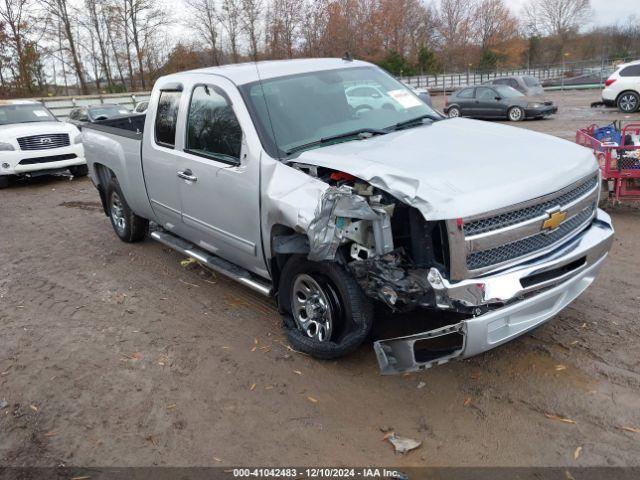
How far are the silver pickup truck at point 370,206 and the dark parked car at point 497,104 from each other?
51.3 feet

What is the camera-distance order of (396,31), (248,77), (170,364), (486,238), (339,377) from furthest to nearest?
(396,31)
(248,77)
(170,364)
(339,377)
(486,238)

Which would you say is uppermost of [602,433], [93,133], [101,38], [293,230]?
[101,38]

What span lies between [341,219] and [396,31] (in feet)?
208

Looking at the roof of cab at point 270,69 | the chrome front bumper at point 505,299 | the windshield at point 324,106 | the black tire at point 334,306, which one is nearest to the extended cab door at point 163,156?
the roof of cab at point 270,69

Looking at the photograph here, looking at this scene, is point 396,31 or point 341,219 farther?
point 396,31

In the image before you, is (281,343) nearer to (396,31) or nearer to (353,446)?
(353,446)

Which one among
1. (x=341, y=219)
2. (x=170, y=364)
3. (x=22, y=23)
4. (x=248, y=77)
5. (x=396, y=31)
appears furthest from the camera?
(x=396, y=31)

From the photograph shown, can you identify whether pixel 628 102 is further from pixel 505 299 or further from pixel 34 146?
pixel 505 299

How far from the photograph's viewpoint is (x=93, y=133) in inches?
274

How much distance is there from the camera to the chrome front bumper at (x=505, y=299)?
304cm

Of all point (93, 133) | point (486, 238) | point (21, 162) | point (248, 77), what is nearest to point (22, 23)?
point (21, 162)

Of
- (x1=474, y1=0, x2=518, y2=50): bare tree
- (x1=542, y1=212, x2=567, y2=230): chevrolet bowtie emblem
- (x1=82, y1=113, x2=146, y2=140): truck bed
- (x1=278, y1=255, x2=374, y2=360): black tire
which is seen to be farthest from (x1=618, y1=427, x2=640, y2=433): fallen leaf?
(x1=474, y1=0, x2=518, y2=50): bare tree

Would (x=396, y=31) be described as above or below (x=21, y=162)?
above

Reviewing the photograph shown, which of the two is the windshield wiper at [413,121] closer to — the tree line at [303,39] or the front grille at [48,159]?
the front grille at [48,159]
